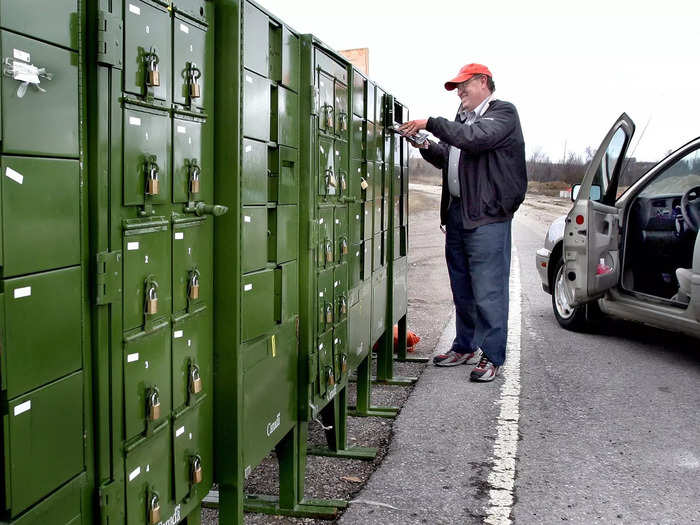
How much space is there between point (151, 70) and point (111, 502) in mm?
1259

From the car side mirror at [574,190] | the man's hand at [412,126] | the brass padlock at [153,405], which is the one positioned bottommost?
the brass padlock at [153,405]

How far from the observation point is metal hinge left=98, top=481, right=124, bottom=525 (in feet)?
7.41

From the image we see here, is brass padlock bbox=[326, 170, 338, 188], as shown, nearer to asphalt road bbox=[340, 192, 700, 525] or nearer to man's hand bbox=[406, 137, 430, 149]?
asphalt road bbox=[340, 192, 700, 525]

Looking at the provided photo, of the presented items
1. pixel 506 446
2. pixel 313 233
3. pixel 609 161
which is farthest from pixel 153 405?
pixel 609 161

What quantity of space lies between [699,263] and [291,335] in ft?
12.5

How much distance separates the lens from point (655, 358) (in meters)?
7.18

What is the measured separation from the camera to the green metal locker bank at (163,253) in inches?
74.6

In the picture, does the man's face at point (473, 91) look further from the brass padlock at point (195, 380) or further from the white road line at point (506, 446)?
the brass padlock at point (195, 380)

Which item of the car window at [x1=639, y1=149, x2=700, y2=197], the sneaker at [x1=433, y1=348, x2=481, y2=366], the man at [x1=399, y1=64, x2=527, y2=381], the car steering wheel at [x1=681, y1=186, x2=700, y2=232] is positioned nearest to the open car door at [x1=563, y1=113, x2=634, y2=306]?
the car window at [x1=639, y1=149, x2=700, y2=197]

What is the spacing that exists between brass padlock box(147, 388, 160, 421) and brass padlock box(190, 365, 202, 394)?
0.95ft

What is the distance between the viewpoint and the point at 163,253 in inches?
102

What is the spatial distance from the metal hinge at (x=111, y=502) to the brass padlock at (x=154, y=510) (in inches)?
7.1

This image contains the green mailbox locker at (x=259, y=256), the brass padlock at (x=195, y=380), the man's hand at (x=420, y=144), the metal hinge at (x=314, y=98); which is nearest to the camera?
the brass padlock at (x=195, y=380)

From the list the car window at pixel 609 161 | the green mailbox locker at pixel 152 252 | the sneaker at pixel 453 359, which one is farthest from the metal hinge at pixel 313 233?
the car window at pixel 609 161
